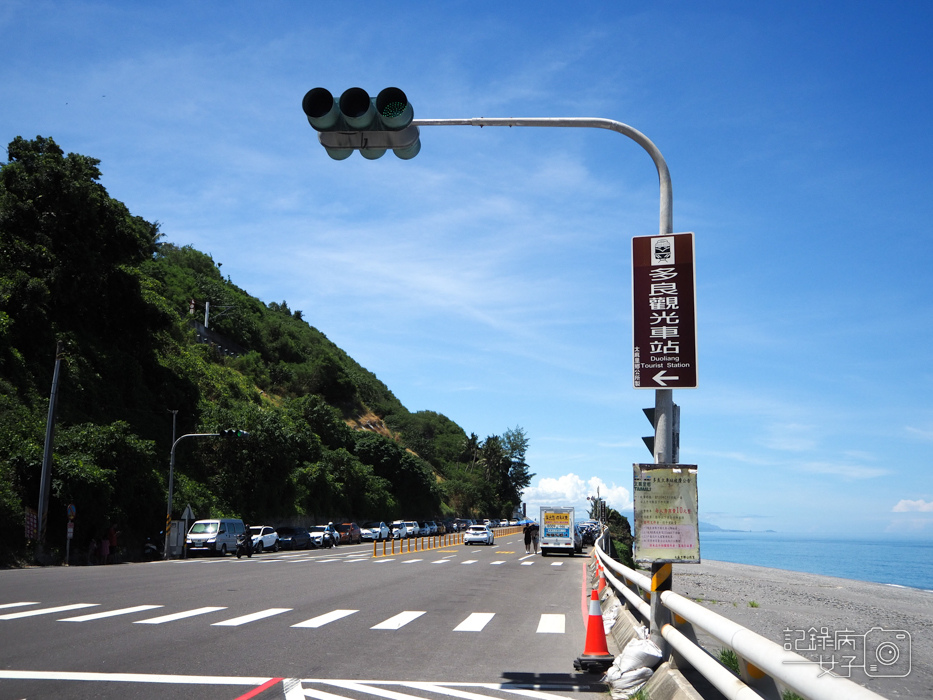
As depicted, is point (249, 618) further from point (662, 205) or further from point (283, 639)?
point (662, 205)

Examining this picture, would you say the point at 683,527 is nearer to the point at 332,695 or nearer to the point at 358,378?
the point at 332,695

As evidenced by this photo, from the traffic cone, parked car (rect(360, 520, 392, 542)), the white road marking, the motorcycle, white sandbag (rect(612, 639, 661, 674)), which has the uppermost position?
white sandbag (rect(612, 639, 661, 674))

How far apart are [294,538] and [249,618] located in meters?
40.4

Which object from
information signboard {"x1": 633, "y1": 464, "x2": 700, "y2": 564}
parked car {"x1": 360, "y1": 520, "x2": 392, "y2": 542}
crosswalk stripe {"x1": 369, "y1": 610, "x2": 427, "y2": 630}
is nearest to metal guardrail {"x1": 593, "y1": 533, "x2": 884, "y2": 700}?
information signboard {"x1": 633, "y1": 464, "x2": 700, "y2": 564}

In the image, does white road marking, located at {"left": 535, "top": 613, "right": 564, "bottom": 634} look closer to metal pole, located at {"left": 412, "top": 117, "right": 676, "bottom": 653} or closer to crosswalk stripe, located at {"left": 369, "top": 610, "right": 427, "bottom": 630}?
crosswalk stripe, located at {"left": 369, "top": 610, "right": 427, "bottom": 630}

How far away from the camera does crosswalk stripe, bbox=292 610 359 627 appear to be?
499 inches

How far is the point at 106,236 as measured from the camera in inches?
1908

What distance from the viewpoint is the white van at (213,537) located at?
132 feet

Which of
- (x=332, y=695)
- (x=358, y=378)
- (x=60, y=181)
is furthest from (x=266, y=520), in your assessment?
(x=358, y=378)

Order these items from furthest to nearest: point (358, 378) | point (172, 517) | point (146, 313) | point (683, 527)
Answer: point (358, 378)
point (146, 313)
point (172, 517)
point (683, 527)

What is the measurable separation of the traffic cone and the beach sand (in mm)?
2008

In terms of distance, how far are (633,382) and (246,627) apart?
7789mm

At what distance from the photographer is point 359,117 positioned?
7.05 metres

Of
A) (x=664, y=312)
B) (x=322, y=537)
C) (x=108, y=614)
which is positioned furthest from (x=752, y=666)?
(x=322, y=537)
